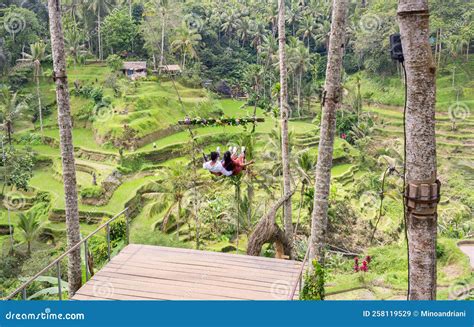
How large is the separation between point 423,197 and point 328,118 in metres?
3.28

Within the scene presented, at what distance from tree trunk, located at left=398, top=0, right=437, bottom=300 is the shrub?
67.5ft

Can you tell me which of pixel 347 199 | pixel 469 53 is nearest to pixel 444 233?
pixel 347 199

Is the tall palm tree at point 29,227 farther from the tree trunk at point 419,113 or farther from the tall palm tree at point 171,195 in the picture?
the tree trunk at point 419,113

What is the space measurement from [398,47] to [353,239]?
1855 centimetres

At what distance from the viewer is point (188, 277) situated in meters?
5.69

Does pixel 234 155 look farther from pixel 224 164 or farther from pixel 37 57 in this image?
pixel 37 57

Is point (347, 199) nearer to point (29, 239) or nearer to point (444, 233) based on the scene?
point (444, 233)

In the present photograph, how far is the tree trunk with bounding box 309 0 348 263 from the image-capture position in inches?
244

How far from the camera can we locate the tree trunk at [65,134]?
681 centimetres

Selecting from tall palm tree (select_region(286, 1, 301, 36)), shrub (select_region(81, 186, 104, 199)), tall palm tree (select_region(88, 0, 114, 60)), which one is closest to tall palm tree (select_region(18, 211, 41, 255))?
shrub (select_region(81, 186, 104, 199))

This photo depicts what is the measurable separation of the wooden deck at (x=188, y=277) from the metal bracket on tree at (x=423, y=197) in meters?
2.37

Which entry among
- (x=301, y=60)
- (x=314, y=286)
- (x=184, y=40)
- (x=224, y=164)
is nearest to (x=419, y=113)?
(x=314, y=286)

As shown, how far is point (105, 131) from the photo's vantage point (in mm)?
28344

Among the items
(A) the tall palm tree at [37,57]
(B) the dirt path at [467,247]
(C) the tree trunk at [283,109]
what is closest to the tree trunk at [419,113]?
(C) the tree trunk at [283,109]
